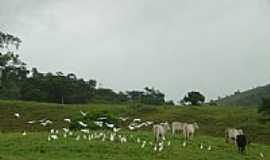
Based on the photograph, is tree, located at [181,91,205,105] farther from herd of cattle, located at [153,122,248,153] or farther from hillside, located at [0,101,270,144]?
herd of cattle, located at [153,122,248,153]

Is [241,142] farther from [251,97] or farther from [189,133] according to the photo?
[251,97]

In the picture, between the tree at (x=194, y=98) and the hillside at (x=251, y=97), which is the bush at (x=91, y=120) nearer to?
the tree at (x=194, y=98)

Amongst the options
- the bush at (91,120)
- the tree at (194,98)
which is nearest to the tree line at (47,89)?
the tree at (194,98)

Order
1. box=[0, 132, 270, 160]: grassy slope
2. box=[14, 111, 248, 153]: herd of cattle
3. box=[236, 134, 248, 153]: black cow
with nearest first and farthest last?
box=[0, 132, 270, 160]: grassy slope → box=[236, 134, 248, 153]: black cow → box=[14, 111, 248, 153]: herd of cattle

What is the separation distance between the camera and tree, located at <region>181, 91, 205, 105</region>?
85.8 metres

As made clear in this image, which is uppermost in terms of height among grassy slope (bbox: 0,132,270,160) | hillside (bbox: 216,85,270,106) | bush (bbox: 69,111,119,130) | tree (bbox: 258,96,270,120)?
hillside (bbox: 216,85,270,106)

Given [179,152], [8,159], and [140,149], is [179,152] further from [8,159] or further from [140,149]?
[8,159]

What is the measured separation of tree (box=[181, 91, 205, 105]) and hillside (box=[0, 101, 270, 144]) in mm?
13535

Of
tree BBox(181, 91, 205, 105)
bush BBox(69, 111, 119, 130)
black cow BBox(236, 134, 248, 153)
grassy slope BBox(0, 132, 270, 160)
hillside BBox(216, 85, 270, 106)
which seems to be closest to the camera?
grassy slope BBox(0, 132, 270, 160)

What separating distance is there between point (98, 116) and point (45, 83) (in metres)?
43.4

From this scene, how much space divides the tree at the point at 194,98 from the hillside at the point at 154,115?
533 inches

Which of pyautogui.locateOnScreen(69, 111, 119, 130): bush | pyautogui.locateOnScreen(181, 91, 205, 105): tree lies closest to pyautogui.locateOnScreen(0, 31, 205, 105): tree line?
pyautogui.locateOnScreen(181, 91, 205, 105): tree

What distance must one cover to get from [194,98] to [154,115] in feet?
63.1

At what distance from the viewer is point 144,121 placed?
63.8 meters
